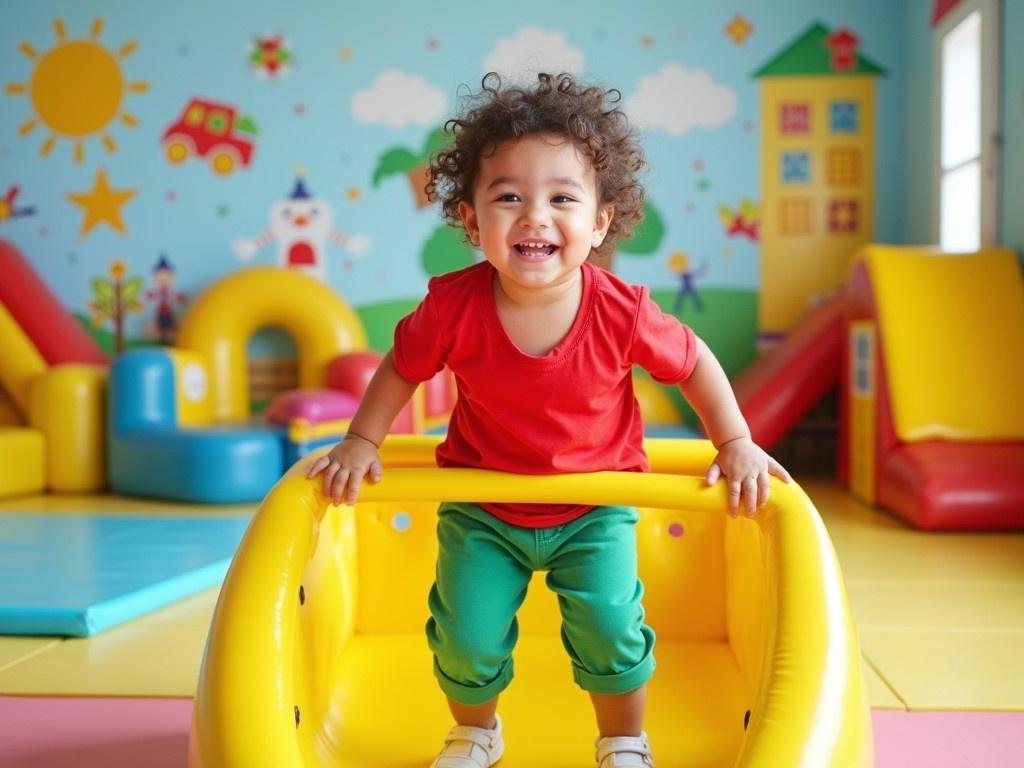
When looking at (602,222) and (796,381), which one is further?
(796,381)

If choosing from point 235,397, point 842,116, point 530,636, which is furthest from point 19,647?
point 842,116

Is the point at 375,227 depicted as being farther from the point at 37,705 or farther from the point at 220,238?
the point at 37,705

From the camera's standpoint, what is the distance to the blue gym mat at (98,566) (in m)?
2.00

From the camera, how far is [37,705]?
5.27ft

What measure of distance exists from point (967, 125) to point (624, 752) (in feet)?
11.4

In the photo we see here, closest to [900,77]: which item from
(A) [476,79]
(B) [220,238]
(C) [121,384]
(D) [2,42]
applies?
(A) [476,79]

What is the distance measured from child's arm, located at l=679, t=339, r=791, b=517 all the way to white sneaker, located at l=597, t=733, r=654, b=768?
12.0 inches

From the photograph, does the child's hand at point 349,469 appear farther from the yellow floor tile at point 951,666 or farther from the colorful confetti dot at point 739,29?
the colorful confetti dot at point 739,29

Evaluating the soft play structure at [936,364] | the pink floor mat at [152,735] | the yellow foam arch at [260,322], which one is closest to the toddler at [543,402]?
the pink floor mat at [152,735]

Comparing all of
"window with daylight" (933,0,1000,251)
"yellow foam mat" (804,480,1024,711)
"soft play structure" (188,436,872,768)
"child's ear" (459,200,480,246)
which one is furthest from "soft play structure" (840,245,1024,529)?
"child's ear" (459,200,480,246)

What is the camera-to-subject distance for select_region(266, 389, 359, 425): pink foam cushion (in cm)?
372

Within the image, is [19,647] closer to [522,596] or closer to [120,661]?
[120,661]

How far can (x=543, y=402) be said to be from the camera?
1.27m

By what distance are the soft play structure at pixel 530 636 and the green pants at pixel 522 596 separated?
0.08 m
